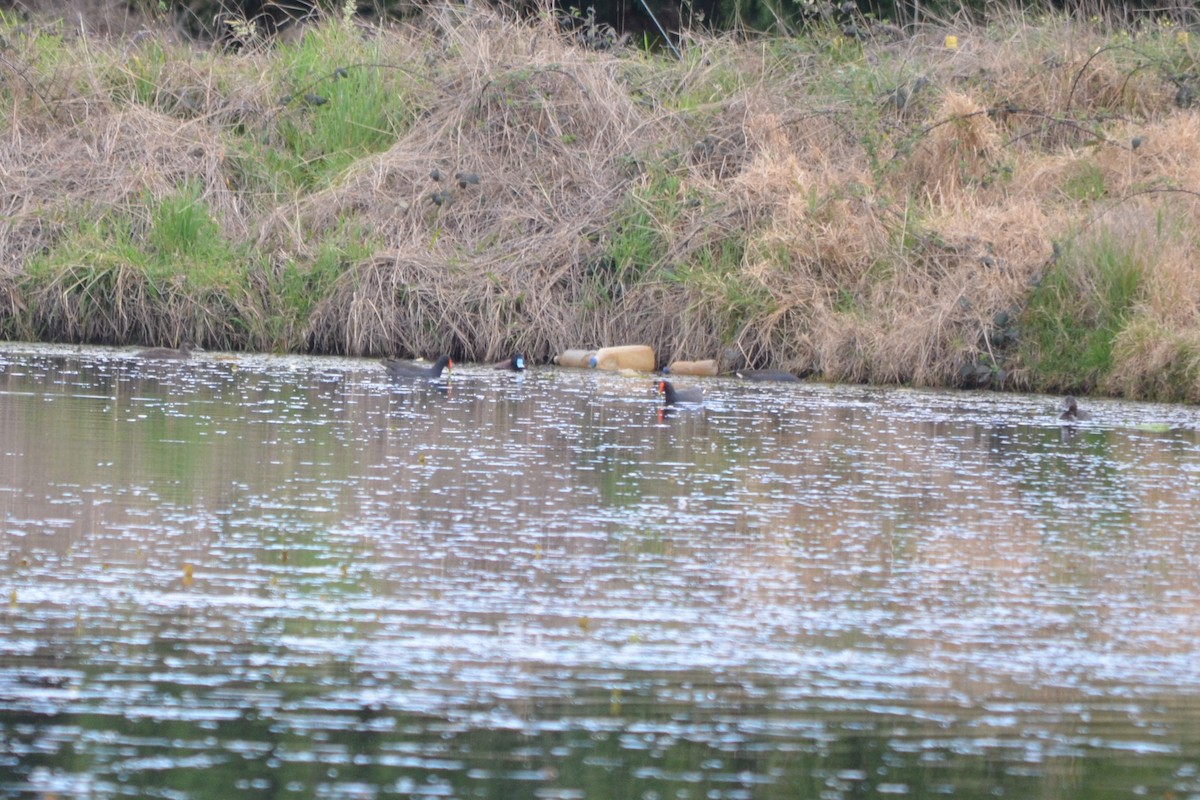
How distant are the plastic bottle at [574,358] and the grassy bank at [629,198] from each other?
0.74ft

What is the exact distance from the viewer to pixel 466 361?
48.6 feet

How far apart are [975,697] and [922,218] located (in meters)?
10.8

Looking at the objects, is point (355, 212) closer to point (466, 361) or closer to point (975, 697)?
point (466, 361)

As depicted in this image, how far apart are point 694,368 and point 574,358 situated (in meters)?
1.07

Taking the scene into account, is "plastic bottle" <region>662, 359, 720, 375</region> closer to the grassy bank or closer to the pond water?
the grassy bank

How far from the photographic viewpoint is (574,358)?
1455cm

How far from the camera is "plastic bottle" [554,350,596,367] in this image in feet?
47.6

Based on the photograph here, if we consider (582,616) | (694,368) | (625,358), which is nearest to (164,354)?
(625,358)

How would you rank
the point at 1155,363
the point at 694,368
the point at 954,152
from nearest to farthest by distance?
the point at 1155,363 → the point at 694,368 → the point at 954,152

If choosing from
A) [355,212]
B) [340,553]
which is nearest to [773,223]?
[355,212]

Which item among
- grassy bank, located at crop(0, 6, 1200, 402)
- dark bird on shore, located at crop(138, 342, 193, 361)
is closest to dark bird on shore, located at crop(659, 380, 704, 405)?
grassy bank, located at crop(0, 6, 1200, 402)

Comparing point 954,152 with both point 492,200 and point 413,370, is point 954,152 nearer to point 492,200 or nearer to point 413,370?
point 492,200

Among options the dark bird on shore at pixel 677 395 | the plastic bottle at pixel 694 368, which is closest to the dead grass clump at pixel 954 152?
the plastic bottle at pixel 694 368

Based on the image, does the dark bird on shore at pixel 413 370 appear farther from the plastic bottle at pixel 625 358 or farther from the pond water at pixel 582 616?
the pond water at pixel 582 616
